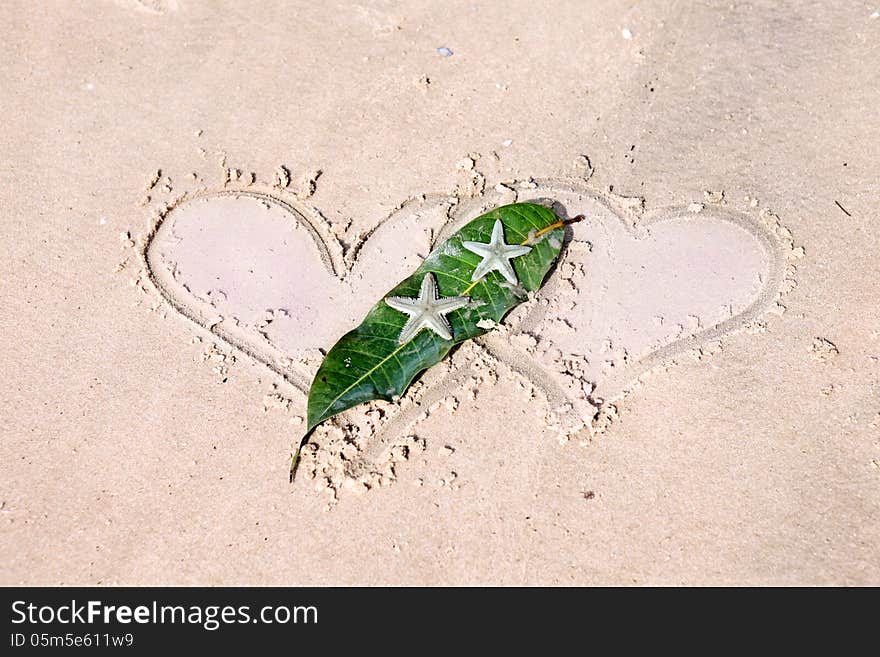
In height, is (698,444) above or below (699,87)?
below

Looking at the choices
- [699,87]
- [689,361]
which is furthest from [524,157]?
[689,361]

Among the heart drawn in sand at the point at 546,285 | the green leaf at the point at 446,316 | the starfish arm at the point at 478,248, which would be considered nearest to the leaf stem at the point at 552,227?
the green leaf at the point at 446,316

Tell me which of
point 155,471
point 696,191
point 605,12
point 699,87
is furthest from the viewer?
point 605,12

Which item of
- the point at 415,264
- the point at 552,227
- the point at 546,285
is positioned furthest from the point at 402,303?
the point at 552,227

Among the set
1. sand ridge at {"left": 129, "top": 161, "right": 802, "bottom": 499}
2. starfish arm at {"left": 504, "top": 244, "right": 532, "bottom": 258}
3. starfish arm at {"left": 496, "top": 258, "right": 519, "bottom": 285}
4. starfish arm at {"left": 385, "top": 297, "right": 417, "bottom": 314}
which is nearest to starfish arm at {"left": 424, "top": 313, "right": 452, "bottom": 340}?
starfish arm at {"left": 385, "top": 297, "right": 417, "bottom": 314}

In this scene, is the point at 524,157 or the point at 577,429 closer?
the point at 577,429

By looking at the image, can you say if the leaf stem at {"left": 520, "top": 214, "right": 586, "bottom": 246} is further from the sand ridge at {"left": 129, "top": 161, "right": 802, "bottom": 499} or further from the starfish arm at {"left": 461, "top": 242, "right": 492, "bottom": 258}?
the starfish arm at {"left": 461, "top": 242, "right": 492, "bottom": 258}

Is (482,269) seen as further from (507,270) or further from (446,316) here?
(446,316)
